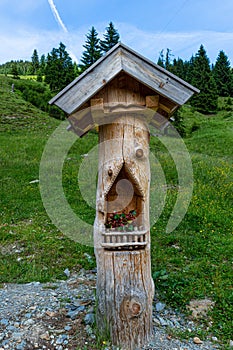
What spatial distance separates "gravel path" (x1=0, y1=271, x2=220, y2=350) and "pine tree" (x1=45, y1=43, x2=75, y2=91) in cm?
3893

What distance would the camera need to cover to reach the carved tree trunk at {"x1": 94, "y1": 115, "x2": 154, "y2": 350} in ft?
13.8

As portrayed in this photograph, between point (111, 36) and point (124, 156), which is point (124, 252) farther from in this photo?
point (111, 36)

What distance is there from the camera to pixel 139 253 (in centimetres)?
423

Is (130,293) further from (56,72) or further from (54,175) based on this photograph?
(56,72)

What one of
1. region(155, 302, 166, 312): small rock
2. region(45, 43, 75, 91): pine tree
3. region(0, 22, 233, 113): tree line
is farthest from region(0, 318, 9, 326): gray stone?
region(45, 43, 75, 91): pine tree

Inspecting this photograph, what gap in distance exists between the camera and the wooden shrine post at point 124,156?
3918 mm

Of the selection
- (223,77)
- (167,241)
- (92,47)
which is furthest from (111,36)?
(167,241)

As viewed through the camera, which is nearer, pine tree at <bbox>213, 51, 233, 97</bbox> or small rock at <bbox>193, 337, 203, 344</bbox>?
small rock at <bbox>193, 337, 203, 344</bbox>

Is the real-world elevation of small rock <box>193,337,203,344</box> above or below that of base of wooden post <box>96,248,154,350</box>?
below

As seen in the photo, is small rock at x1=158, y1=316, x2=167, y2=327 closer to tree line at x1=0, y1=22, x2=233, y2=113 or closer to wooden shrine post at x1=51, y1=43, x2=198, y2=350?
wooden shrine post at x1=51, y1=43, x2=198, y2=350

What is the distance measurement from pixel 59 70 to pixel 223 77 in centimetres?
2541

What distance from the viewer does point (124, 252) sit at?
4.21 metres

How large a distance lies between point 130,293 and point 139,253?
51cm

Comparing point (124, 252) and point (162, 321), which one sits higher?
point (124, 252)
